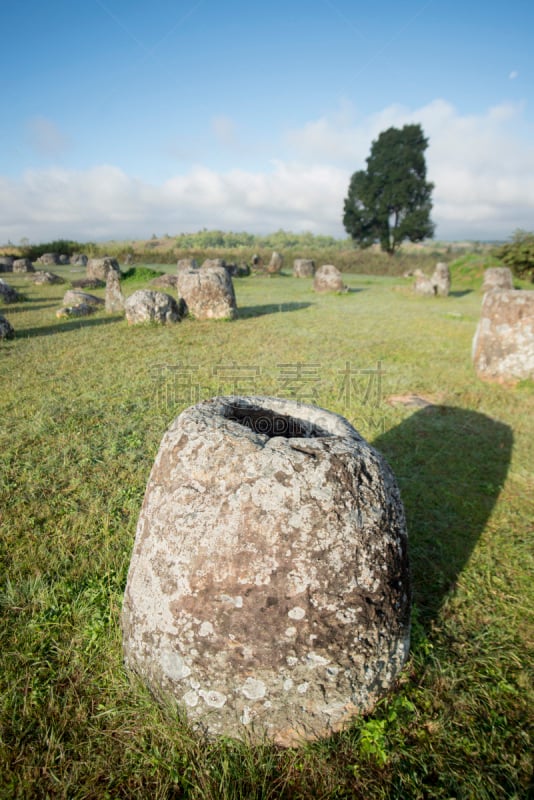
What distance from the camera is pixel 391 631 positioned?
1.93 metres

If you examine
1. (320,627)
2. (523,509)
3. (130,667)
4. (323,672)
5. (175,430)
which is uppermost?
(175,430)

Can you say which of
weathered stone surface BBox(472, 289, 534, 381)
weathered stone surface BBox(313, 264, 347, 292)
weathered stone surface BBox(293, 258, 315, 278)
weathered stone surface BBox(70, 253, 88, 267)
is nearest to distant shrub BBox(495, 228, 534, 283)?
weathered stone surface BBox(313, 264, 347, 292)

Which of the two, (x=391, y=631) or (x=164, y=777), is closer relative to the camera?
(x=164, y=777)

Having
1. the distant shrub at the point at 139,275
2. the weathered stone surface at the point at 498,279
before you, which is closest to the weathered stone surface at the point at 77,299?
the distant shrub at the point at 139,275

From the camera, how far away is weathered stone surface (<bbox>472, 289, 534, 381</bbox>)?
23.2 ft

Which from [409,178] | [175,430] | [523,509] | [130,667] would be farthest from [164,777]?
[409,178]

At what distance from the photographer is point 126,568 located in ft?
9.45

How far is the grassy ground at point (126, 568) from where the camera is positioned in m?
1.77

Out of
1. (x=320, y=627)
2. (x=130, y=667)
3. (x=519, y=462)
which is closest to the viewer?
(x=320, y=627)

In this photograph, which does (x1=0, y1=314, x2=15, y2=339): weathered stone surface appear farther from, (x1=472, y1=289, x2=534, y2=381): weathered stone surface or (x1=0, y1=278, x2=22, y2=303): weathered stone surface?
(x1=472, y1=289, x2=534, y2=381): weathered stone surface

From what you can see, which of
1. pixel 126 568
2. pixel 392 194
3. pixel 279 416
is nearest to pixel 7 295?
pixel 126 568

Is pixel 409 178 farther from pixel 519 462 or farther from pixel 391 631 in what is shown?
pixel 391 631

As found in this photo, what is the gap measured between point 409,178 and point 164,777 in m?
53.2

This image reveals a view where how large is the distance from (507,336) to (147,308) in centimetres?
855
